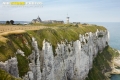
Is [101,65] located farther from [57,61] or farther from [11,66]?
[11,66]

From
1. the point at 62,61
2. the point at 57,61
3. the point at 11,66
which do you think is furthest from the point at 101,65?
the point at 11,66

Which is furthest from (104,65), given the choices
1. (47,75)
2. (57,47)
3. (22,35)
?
(22,35)

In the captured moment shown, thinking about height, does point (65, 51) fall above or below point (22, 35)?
below

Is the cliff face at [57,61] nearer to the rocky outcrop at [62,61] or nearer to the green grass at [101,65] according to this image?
the rocky outcrop at [62,61]

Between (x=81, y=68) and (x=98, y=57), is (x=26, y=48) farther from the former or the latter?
(x=98, y=57)

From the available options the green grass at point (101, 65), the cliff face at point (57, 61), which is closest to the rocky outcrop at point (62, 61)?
the cliff face at point (57, 61)

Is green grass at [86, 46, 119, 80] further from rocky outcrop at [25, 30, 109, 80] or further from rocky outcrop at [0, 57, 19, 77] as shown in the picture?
rocky outcrop at [0, 57, 19, 77]
